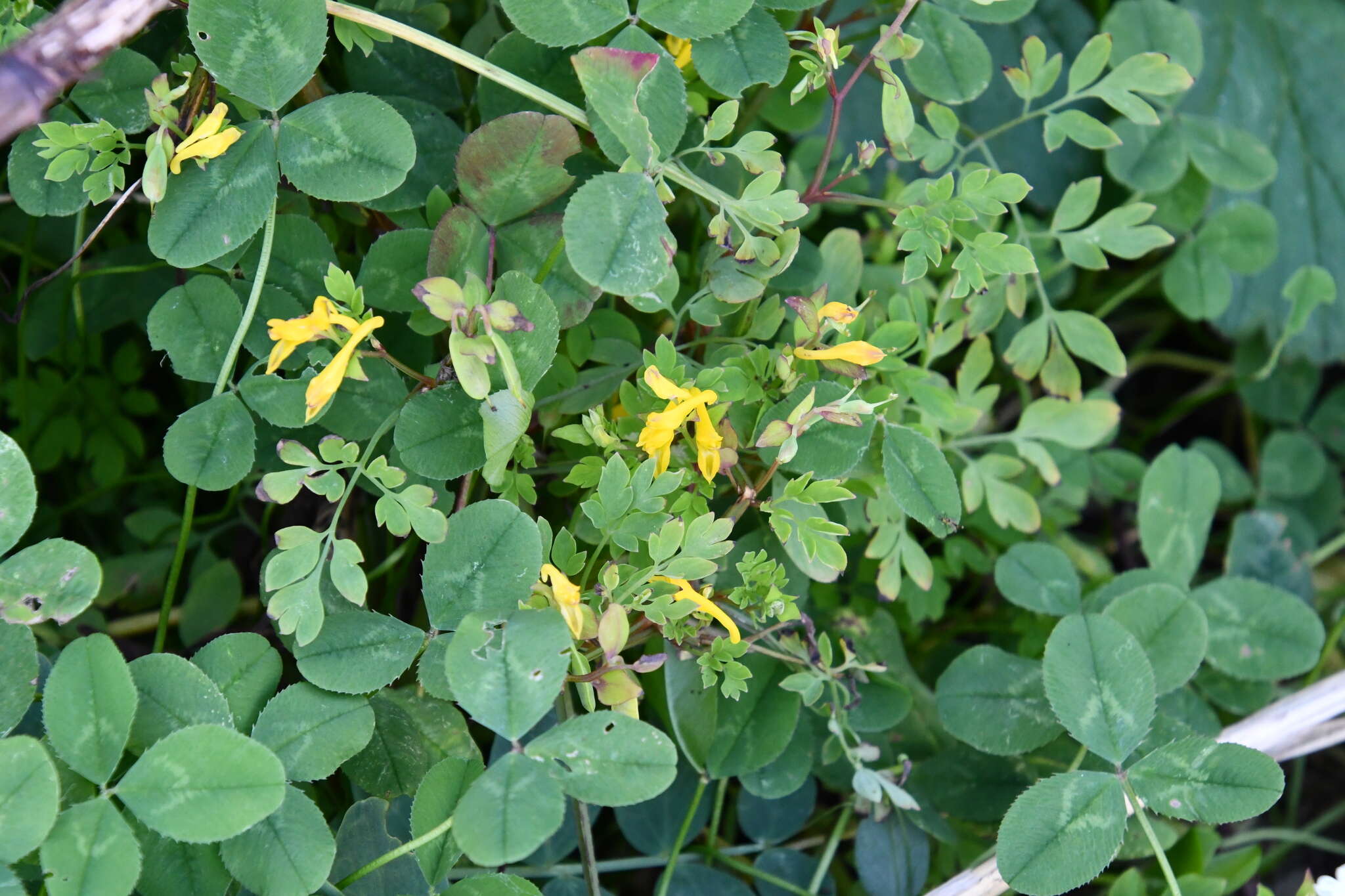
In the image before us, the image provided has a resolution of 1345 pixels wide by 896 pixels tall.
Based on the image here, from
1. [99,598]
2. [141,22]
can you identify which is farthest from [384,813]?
[141,22]

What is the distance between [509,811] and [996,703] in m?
0.73

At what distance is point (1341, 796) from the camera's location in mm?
2016

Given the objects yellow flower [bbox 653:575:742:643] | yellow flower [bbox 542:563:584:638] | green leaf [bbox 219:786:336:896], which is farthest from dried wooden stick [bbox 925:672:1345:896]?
green leaf [bbox 219:786:336:896]

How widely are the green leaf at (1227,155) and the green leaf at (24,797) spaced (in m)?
1.78

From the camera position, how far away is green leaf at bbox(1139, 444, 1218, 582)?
62.8 inches

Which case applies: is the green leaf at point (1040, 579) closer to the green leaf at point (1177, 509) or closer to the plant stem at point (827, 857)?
the green leaf at point (1177, 509)

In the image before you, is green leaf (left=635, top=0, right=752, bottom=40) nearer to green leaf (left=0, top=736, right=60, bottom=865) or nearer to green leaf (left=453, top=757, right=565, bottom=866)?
green leaf (left=453, top=757, right=565, bottom=866)

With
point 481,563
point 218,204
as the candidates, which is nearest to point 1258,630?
point 481,563

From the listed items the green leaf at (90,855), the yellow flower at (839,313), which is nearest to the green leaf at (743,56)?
the yellow flower at (839,313)

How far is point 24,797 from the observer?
93 centimetres

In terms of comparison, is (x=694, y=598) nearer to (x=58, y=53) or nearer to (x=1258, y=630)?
(x=58, y=53)

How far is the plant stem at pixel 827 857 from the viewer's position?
4.49ft

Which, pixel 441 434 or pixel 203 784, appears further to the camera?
pixel 441 434

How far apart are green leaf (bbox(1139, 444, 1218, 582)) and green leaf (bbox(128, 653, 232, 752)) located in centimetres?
131
